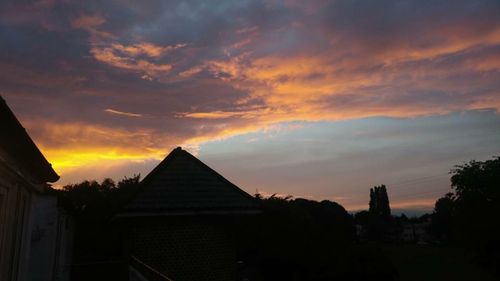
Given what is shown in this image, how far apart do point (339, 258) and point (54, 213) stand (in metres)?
18.6

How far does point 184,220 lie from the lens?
14180 mm

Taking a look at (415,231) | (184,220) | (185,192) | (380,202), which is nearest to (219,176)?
(185,192)

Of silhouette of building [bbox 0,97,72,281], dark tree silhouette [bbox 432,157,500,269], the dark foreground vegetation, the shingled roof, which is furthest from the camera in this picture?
dark tree silhouette [bbox 432,157,500,269]

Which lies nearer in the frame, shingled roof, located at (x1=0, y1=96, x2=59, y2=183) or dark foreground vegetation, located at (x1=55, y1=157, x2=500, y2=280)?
shingled roof, located at (x1=0, y1=96, x2=59, y2=183)

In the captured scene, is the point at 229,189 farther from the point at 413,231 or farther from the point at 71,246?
the point at 413,231

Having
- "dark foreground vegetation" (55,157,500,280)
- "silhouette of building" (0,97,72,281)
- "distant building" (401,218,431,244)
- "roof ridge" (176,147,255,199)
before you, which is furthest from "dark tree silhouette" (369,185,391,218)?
"silhouette of building" (0,97,72,281)

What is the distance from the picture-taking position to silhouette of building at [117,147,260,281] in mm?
13602

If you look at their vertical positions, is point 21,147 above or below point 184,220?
above

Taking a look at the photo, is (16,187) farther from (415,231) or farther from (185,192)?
(415,231)

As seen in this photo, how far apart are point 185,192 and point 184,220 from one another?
1.03 m

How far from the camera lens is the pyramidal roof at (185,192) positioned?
1369cm

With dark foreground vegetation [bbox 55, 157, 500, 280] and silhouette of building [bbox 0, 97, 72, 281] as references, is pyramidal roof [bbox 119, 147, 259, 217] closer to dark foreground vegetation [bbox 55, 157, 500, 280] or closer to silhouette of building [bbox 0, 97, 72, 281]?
dark foreground vegetation [bbox 55, 157, 500, 280]

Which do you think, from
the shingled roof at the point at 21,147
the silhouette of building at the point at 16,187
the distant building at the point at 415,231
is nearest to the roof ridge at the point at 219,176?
the silhouette of building at the point at 16,187

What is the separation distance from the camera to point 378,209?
14550 centimetres
